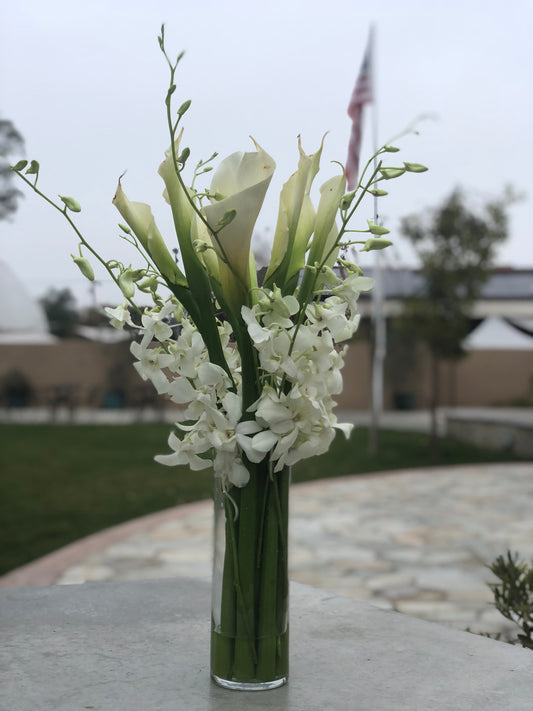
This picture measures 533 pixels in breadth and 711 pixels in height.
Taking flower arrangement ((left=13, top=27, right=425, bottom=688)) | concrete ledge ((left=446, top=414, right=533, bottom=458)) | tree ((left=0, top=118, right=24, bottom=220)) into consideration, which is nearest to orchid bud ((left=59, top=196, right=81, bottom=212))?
flower arrangement ((left=13, top=27, right=425, bottom=688))

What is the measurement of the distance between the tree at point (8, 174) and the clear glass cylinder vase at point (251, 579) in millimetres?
5023

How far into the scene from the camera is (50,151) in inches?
142

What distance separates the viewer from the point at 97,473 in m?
7.70

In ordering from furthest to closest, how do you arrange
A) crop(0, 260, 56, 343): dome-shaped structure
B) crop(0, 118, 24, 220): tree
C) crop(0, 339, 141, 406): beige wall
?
crop(0, 339, 141, 406): beige wall → crop(0, 260, 56, 343): dome-shaped structure → crop(0, 118, 24, 220): tree

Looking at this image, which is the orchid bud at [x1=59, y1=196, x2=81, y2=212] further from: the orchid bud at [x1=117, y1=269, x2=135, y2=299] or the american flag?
the american flag

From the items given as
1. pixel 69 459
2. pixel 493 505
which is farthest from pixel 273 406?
pixel 69 459

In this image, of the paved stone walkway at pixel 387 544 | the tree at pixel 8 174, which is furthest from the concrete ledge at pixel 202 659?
the tree at pixel 8 174

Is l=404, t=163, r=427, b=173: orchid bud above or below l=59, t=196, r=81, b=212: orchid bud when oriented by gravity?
above

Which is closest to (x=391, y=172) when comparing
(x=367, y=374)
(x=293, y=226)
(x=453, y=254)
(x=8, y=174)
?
(x=293, y=226)

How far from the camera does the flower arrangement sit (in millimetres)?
982

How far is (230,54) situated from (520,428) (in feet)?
24.0

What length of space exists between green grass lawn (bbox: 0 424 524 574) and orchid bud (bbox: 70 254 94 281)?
3558 millimetres

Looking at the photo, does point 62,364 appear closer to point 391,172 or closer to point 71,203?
point 71,203

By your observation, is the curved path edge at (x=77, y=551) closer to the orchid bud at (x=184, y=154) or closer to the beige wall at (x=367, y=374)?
the orchid bud at (x=184, y=154)
